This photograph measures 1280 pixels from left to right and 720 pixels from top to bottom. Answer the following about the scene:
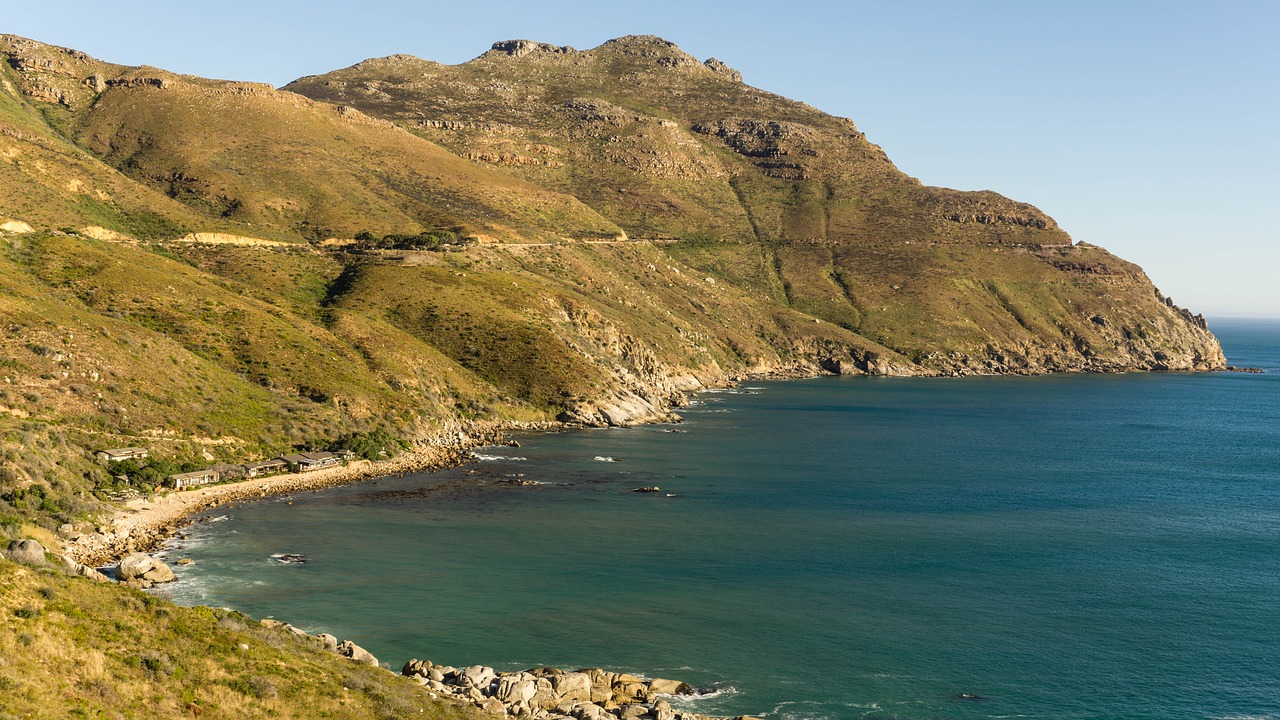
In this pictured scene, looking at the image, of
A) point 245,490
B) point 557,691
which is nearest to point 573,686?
point 557,691

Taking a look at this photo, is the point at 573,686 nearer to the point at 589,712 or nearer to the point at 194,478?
the point at 589,712

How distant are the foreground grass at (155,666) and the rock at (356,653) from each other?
1948 mm

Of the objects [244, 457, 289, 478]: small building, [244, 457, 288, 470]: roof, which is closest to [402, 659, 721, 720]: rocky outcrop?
[244, 457, 289, 478]: small building

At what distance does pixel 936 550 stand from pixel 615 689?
39.1m

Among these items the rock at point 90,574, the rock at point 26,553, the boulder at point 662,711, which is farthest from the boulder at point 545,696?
the rock at point 26,553

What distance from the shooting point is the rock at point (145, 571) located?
6150 cm

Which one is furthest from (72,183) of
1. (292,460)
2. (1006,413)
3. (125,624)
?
(1006,413)

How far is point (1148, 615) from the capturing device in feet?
207

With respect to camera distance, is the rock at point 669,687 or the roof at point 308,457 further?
the roof at point 308,457

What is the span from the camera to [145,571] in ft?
203

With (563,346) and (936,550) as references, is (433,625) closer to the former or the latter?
(936,550)

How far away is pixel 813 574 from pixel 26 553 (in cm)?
4944

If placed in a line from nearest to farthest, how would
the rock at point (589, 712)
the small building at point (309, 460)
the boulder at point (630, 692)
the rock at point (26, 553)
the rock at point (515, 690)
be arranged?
the rock at point (589, 712) < the rock at point (515, 690) < the rock at point (26, 553) < the boulder at point (630, 692) < the small building at point (309, 460)

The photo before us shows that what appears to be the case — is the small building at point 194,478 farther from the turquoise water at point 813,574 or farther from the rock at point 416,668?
the rock at point 416,668
